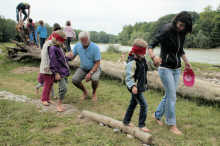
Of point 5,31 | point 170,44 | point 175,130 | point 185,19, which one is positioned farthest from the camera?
point 5,31

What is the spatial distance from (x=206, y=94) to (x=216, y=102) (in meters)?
0.30

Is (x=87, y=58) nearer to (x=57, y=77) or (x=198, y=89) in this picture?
(x=57, y=77)

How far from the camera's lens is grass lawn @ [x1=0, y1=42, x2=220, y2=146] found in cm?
300

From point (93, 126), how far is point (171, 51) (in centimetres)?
195

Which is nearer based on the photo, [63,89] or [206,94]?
[63,89]

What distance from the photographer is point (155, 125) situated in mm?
3693

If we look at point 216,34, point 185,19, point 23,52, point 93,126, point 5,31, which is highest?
point 216,34

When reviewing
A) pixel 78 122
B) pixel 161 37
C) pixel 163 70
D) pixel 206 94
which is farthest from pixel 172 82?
pixel 206 94

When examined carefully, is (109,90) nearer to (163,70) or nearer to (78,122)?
(78,122)

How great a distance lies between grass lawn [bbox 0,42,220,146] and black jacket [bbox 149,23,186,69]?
1.27m

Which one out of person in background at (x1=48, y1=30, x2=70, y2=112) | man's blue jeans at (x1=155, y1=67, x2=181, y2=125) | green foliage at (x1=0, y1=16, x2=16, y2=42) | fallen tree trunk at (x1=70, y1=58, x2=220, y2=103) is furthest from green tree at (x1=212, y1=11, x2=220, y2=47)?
person in background at (x1=48, y1=30, x2=70, y2=112)

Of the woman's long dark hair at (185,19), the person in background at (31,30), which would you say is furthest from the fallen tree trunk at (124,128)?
the person in background at (31,30)

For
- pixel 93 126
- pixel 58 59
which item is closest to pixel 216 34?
pixel 58 59

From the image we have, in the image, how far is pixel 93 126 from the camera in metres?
3.50
